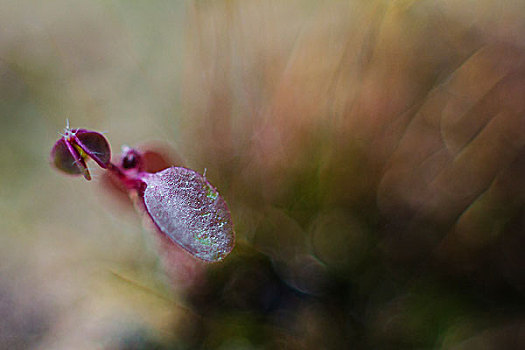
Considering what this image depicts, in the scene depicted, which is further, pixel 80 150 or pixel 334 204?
pixel 334 204

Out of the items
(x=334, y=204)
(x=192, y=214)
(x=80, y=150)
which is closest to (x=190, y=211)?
(x=192, y=214)

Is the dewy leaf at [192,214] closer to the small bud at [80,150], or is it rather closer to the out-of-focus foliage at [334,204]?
the small bud at [80,150]

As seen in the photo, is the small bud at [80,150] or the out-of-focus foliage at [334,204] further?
the out-of-focus foliage at [334,204]

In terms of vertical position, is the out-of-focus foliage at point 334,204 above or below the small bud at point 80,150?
below

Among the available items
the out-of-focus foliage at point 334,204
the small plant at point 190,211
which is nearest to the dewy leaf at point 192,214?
the small plant at point 190,211

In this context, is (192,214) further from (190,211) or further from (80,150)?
(80,150)

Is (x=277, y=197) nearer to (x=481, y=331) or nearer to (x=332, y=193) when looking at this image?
(x=332, y=193)
